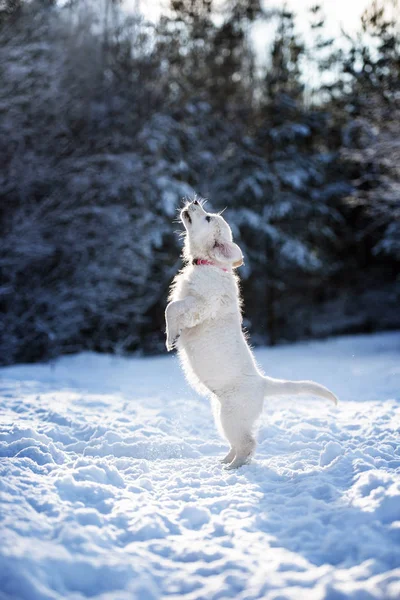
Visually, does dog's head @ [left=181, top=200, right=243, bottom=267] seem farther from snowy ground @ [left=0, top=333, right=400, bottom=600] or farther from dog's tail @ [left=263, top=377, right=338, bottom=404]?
snowy ground @ [left=0, top=333, right=400, bottom=600]

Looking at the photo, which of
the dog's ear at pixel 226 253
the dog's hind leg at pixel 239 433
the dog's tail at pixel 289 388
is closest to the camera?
the dog's hind leg at pixel 239 433

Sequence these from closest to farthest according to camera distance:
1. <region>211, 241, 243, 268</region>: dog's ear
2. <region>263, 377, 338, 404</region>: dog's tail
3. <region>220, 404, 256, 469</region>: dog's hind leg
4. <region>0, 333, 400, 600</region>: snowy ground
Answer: <region>0, 333, 400, 600</region>: snowy ground
<region>220, 404, 256, 469</region>: dog's hind leg
<region>263, 377, 338, 404</region>: dog's tail
<region>211, 241, 243, 268</region>: dog's ear

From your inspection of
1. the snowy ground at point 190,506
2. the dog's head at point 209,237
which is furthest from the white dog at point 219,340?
the snowy ground at point 190,506

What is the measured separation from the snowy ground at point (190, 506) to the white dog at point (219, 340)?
424mm

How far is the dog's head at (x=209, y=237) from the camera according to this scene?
452cm

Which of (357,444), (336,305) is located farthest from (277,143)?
(357,444)

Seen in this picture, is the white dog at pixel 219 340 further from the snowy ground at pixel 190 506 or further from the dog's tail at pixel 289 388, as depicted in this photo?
the snowy ground at pixel 190 506

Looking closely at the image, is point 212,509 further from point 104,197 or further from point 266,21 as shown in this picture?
point 266,21

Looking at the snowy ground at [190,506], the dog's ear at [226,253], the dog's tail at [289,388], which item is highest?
the dog's ear at [226,253]

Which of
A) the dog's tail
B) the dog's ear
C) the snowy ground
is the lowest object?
the snowy ground

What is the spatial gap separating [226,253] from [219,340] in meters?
0.79

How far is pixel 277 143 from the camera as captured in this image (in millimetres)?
16297

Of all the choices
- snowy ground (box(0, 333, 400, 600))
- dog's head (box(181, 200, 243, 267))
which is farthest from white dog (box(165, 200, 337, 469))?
snowy ground (box(0, 333, 400, 600))

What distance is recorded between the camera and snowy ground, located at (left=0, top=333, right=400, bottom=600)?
242 centimetres
